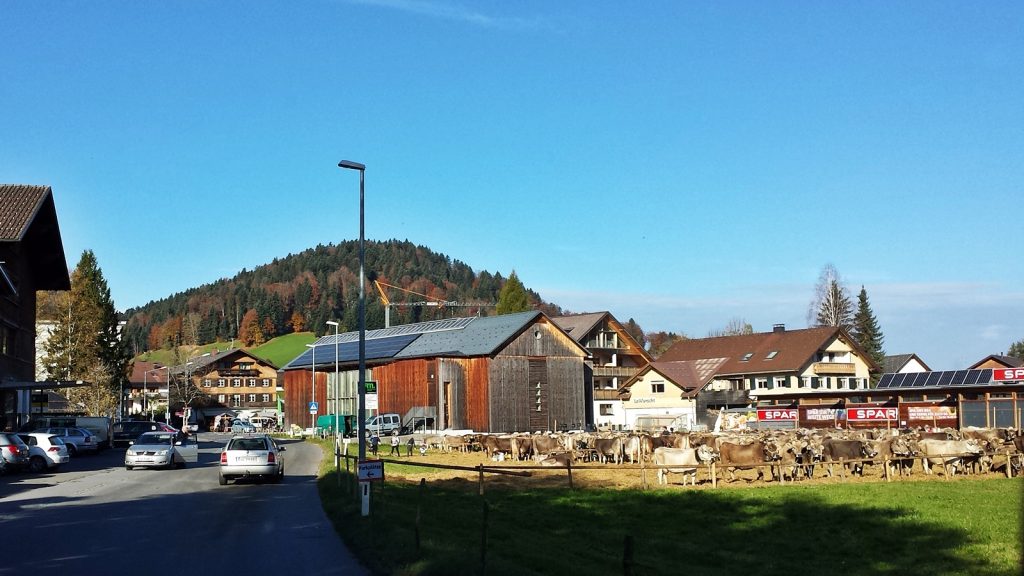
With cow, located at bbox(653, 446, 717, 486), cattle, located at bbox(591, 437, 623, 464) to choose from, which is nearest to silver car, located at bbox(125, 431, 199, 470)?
cattle, located at bbox(591, 437, 623, 464)

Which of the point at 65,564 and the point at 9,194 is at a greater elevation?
the point at 9,194

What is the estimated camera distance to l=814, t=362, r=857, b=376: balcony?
8569 centimetres

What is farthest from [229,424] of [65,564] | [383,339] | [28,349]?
[65,564]

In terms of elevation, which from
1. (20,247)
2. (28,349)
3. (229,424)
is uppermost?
(20,247)

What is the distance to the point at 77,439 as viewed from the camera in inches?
2010

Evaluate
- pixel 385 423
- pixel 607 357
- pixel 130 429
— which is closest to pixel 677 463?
pixel 385 423

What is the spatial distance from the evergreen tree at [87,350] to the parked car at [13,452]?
48.8m

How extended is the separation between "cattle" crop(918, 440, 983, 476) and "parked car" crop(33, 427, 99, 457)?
40.7 meters

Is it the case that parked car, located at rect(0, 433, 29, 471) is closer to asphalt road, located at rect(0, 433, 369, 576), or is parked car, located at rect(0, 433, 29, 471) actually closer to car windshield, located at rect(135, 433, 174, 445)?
asphalt road, located at rect(0, 433, 369, 576)

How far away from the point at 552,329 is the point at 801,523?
57491 mm

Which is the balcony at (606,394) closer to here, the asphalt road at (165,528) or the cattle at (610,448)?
the cattle at (610,448)

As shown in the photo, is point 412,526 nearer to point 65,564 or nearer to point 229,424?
point 65,564

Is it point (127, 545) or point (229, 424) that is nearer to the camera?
point (127, 545)

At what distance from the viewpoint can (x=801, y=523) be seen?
21.5m
